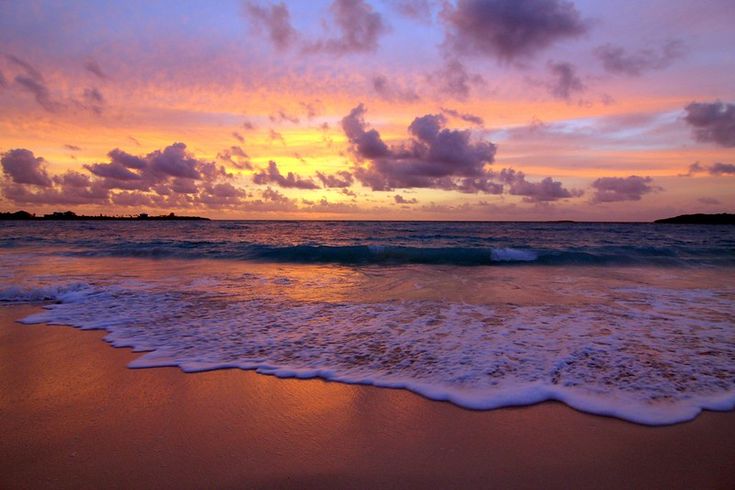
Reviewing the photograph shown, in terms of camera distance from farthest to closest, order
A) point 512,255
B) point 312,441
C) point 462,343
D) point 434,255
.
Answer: point 434,255 < point 512,255 < point 462,343 < point 312,441

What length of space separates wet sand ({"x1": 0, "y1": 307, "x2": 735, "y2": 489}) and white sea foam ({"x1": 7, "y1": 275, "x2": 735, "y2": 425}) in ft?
1.11

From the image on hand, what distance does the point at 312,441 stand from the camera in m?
3.22

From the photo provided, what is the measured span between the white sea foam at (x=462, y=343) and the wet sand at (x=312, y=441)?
340mm

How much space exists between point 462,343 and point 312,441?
2985 millimetres

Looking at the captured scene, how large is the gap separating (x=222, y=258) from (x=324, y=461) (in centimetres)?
1826

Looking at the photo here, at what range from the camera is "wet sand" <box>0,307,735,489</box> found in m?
2.76

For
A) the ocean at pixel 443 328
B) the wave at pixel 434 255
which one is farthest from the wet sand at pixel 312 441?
the wave at pixel 434 255

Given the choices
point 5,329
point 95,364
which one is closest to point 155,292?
point 5,329

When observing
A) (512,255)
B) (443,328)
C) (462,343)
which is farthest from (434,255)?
(462,343)

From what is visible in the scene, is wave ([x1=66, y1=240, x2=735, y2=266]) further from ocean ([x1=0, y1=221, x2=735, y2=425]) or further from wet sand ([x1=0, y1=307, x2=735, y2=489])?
wet sand ([x1=0, y1=307, x2=735, y2=489])

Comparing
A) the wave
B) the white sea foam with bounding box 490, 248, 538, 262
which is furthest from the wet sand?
the white sea foam with bounding box 490, 248, 538, 262

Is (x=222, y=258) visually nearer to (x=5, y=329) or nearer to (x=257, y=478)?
(x=5, y=329)

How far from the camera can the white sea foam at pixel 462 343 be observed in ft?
13.5

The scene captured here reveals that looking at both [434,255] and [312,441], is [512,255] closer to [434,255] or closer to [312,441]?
[434,255]
